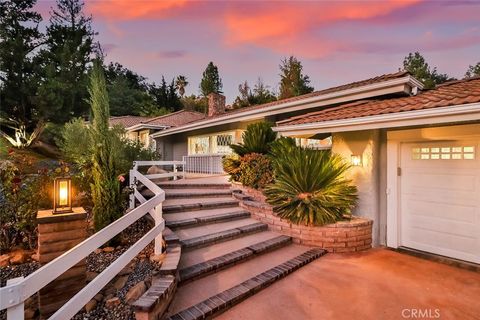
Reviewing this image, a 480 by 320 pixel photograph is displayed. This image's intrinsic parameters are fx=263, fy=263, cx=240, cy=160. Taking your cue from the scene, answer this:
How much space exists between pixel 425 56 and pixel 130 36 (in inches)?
1127

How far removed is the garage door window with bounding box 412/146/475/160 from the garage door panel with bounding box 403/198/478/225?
0.87 metres

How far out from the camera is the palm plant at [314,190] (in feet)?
18.4

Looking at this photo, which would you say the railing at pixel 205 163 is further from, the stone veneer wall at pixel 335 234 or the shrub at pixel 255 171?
the stone veneer wall at pixel 335 234

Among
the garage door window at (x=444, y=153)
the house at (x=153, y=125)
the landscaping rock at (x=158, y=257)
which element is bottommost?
the landscaping rock at (x=158, y=257)

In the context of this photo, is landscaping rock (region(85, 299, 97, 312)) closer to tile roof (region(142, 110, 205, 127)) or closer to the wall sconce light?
the wall sconce light

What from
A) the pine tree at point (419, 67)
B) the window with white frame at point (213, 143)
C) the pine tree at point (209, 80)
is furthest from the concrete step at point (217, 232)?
the pine tree at point (209, 80)

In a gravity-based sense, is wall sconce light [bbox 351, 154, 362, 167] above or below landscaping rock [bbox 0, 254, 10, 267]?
above

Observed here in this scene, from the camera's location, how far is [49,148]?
722 inches

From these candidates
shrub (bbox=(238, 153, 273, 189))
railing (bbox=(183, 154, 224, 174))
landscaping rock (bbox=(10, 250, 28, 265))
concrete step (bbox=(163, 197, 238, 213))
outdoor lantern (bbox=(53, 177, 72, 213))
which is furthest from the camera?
railing (bbox=(183, 154, 224, 174))

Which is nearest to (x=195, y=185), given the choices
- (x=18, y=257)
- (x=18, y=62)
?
(x=18, y=257)

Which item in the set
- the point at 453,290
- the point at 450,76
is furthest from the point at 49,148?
the point at 450,76

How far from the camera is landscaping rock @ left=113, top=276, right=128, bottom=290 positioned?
11.9 ft

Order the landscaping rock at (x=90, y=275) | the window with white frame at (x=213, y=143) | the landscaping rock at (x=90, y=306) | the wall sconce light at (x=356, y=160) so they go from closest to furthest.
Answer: the landscaping rock at (x=90, y=306), the landscaping rock at (x=90, y=275), the wall sconce light at (x=356, y=160), the window with white frame at (x=213, y=143)

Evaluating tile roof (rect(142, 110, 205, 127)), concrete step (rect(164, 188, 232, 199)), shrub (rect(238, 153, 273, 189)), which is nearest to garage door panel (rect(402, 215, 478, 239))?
shrub (rect(238, 153, 273, 189))
